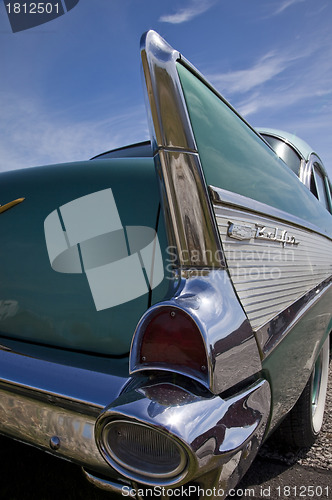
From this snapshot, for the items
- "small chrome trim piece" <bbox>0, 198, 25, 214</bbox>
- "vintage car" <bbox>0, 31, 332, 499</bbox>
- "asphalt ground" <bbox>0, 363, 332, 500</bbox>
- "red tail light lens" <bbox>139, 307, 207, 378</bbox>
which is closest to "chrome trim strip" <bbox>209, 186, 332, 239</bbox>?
"vintage car" <bbox>0, 31, 332, 499</bbox>

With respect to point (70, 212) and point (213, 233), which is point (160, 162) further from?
point (70, 212)

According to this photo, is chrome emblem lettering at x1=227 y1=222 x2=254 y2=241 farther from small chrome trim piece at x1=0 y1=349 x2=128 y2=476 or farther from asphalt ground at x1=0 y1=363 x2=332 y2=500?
asphalt ground at x1=0 y1=363 x2=332 y2=500

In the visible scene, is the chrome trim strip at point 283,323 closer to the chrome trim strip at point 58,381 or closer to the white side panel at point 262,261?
the white side panel at point 262,261

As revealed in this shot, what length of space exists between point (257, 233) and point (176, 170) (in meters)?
0.38

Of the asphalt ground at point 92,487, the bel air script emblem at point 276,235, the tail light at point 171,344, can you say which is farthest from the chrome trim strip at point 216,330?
the asphalt ground at point 92,487

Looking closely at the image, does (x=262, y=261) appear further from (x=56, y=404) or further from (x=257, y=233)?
(x=56, y=404)

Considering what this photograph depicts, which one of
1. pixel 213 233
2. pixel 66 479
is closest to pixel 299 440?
pixel 66 479

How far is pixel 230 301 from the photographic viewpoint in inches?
44.2

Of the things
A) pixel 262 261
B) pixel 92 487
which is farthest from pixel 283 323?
pixel 92 487

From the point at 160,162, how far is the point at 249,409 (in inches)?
28.2

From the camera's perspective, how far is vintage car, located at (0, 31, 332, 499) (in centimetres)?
101

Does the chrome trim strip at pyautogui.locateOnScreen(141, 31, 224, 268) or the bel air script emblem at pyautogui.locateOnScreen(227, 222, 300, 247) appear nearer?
the chrome trim strip at pyautogui.locateOnScreen(141, 31, 224, 268)

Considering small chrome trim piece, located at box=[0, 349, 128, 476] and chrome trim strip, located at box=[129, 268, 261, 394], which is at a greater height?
chrome trim strip, located at box=[129, 268, 261, 394]

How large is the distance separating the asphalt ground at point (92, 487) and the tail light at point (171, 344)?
1061 millimetres
